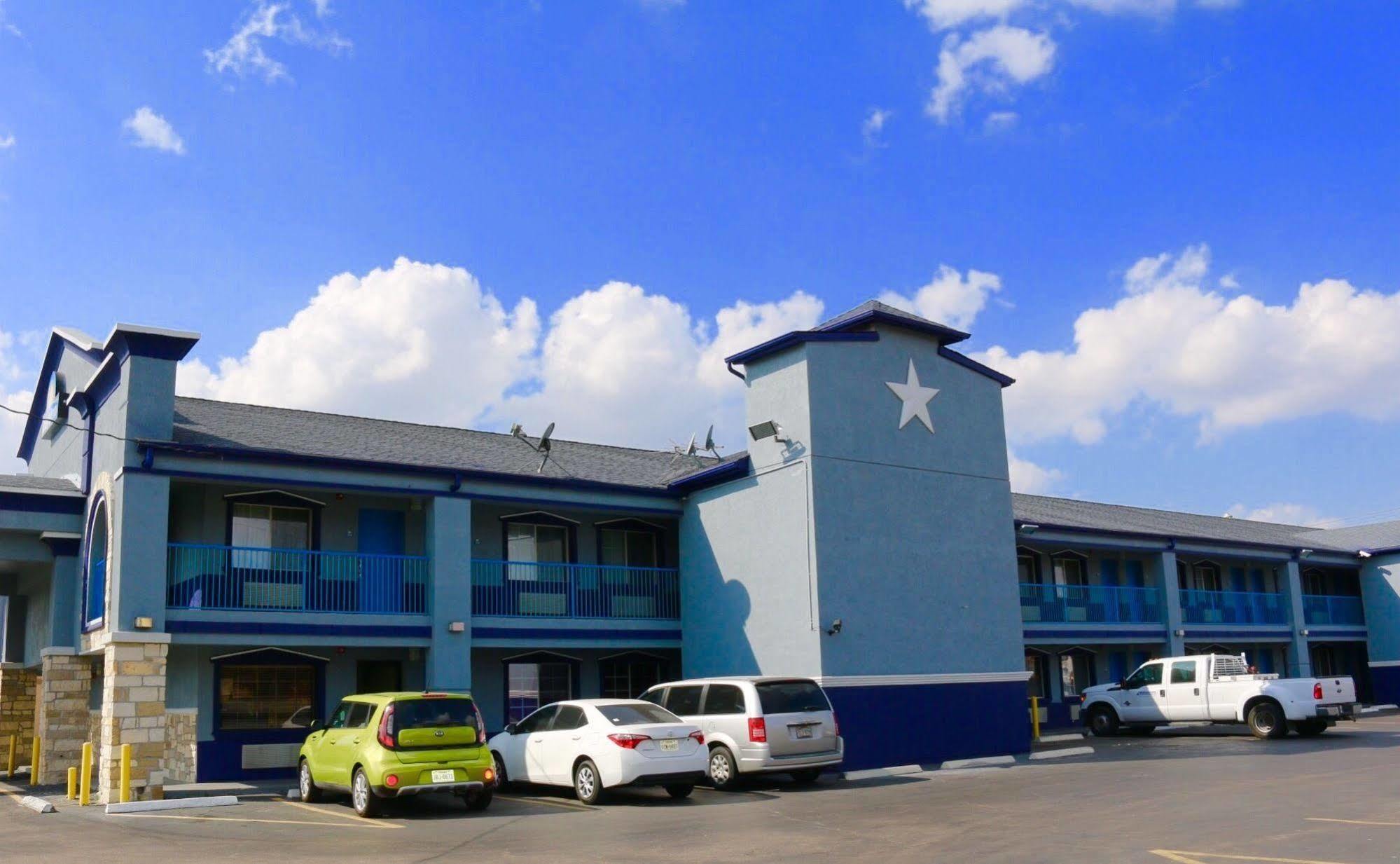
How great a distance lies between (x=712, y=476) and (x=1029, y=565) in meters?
13.7

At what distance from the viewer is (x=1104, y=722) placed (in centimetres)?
2889

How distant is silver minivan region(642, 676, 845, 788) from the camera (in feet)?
59.2

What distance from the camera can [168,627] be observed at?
772 inches

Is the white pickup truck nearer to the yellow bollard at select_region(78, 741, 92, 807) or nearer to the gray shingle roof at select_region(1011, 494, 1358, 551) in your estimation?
the gray shingle roof at select_region(1011, 494, 1358, 551)

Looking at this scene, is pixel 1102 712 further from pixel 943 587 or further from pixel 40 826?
pixel 40 826

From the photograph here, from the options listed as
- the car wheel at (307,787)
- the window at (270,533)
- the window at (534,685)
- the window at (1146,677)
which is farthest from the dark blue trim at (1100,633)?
the car wheel at (307,787)

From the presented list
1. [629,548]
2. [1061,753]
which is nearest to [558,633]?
[629,548]

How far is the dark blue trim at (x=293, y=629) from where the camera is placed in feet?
65.2

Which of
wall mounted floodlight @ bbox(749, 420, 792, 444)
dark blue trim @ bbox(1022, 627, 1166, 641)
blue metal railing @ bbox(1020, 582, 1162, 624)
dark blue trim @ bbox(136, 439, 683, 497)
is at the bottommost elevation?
dark blue trim @ bbox(1022, 627, 1166, 641)

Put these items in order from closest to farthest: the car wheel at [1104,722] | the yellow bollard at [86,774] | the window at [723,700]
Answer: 1. the yellow bollard at [86,774]
2. the window at [723,700]
3. the car wheel at [1104,722]

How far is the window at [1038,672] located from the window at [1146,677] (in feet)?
17.9

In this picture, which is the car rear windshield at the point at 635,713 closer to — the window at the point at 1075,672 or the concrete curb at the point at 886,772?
the concrete curb at the point at 886,772

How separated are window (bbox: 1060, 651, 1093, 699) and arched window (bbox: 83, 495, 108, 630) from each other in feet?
81.3

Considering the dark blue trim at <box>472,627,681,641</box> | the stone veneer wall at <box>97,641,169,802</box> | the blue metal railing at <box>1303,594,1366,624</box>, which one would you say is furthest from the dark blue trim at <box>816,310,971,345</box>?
the blue metal railing at <box>1303,594,1366,624</box>
